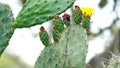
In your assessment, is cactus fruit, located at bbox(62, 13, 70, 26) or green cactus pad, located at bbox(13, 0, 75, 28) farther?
cactus fruit, located at bbox(62, 13, 70, 26)

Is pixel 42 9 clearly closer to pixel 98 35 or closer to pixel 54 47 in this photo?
pixel 54 47

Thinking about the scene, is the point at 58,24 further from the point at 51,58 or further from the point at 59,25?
the point at 51,58

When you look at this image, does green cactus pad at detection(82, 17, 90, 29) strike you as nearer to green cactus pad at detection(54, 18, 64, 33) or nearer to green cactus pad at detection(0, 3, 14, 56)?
green cactus pad at detection(54, 18, 64, 33)

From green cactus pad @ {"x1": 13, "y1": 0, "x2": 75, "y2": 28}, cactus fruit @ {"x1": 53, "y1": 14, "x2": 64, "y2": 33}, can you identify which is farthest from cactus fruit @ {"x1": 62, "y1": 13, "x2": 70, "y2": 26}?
green cactus pad @ {"x1": 13, "y1": 0, "x2": 75, "y2": 28}

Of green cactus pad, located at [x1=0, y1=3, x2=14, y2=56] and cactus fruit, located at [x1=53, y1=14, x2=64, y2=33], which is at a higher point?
cactus fruit, located at [x1=53, y1=14, x2=64, y2=33]

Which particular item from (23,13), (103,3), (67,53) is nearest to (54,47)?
(67,53)
